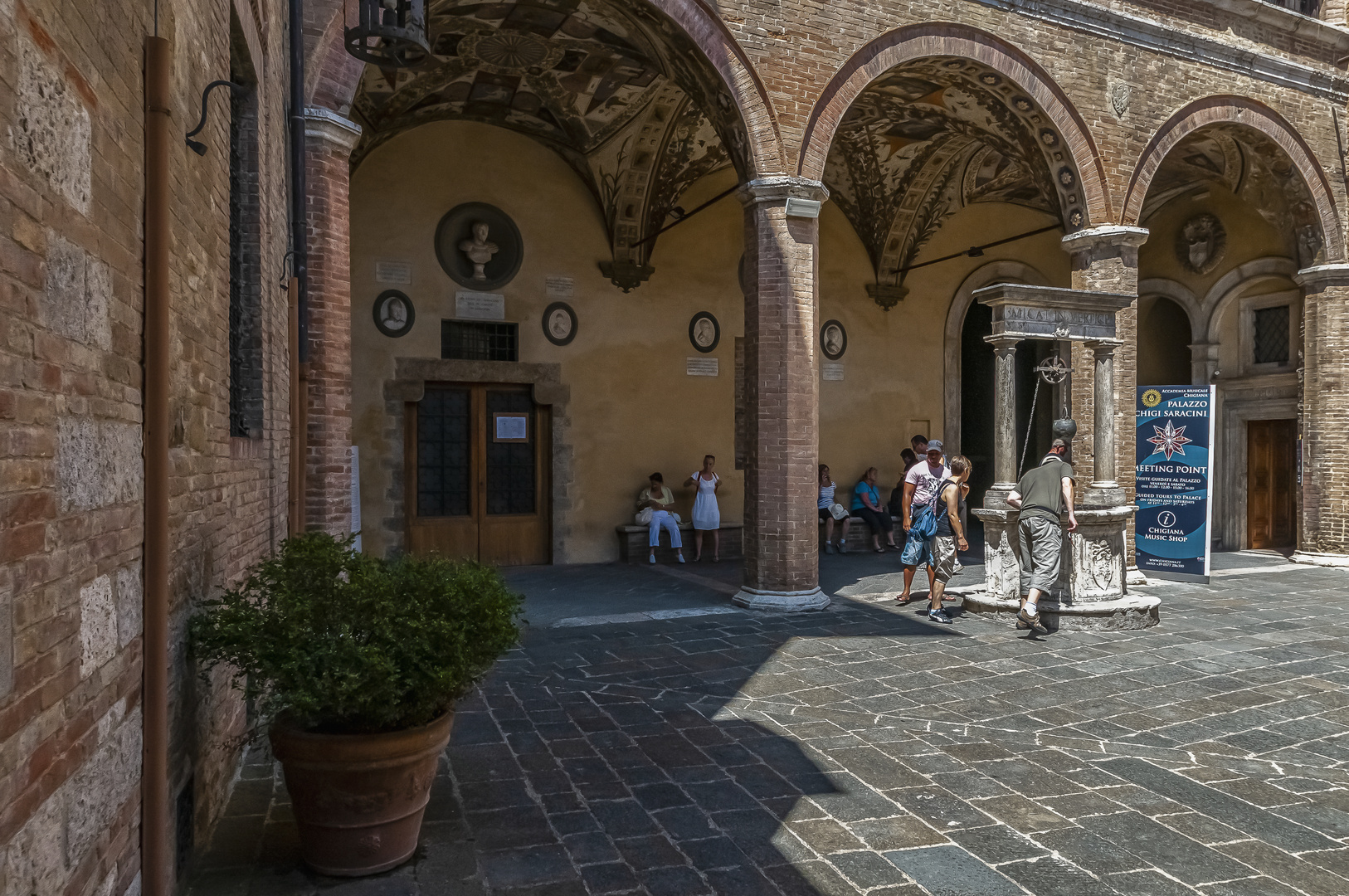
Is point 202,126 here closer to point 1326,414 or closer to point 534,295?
point 534,295

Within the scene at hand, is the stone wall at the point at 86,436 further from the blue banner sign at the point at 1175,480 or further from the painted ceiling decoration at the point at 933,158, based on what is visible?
the blue banner sign at the point at 1175,480

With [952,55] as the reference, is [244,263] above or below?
below

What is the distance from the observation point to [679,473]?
12422 mm

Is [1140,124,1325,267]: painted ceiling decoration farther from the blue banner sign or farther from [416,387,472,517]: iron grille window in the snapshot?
[416,387,472,517]: iron grille window

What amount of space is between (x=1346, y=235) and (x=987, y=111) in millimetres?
5280

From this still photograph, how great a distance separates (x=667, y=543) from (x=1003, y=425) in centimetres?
489

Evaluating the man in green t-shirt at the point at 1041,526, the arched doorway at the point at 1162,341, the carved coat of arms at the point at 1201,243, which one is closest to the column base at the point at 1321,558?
the arched doorway at the point at 1162,341

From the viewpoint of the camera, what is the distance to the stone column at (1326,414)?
38.7 feet

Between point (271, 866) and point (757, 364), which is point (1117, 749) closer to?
point (271, 866)

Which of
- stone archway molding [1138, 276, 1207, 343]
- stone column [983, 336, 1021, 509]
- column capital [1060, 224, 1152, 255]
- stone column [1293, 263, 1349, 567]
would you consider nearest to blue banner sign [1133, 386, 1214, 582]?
column capital [1060, 224, 1152, 255]

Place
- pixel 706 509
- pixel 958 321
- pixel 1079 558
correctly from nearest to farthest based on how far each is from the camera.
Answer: pixel 1079 558 → pixel 706 509 → pixel 958 321

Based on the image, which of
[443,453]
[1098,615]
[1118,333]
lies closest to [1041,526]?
[1098,615]

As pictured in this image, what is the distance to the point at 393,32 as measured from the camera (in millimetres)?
4980

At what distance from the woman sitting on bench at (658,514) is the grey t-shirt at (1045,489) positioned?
5050 mm
